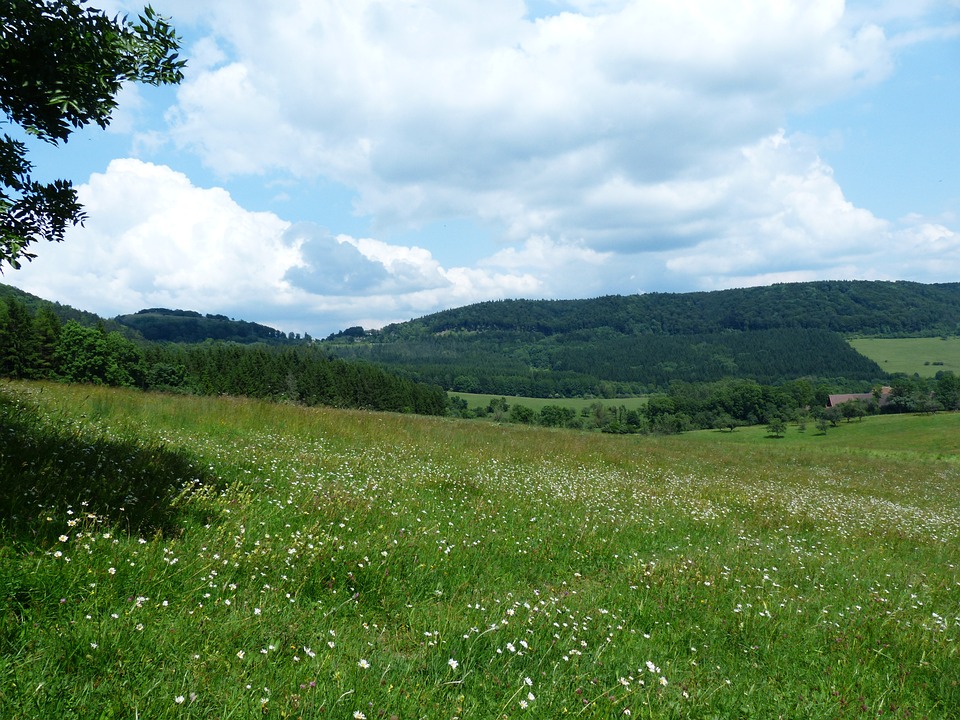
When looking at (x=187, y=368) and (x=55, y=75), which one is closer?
(x=55, y=75)

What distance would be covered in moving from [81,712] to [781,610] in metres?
6.69

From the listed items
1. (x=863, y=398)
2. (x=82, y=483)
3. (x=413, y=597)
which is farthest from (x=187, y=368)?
(x=863, y=398)

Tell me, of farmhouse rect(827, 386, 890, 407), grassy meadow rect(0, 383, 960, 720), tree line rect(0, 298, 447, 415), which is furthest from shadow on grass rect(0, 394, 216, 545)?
farmhouse rect(827, 386, 890, 407)

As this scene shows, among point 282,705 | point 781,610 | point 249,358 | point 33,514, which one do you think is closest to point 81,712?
point 282,705

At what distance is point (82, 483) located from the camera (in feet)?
20.2

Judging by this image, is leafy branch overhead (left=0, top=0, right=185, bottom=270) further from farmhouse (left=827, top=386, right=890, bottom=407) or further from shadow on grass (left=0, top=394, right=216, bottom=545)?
farmhouse (left=827, top=386, right=890, bottom=407)

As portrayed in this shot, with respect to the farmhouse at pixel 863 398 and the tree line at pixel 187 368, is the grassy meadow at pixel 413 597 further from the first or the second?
the farmhouse at pixel 863 398

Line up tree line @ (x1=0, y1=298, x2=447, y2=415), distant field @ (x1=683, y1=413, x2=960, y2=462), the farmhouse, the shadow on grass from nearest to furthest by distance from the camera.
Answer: the shadow on grass → distant field @ (x1=683, y1=413, x2=960, y2=462) → tree line @ (x1=0, y1=298, x2=447, y2=415) → the farmhouse

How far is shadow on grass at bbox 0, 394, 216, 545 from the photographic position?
5.05 meters

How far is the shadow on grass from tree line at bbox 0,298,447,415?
14.1m

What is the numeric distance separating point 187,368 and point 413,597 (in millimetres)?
83009

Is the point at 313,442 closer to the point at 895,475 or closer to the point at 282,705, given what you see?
the point at 282,705

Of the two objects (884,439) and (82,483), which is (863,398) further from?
(82,483)

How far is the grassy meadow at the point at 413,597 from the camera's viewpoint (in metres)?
3.49
